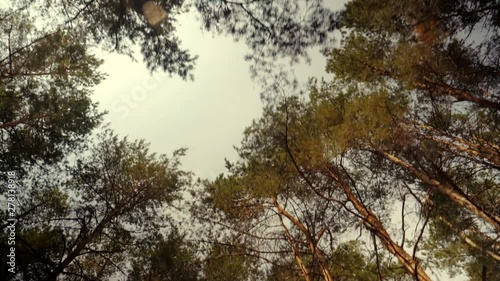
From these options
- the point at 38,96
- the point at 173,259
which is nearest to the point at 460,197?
the point at 173,259

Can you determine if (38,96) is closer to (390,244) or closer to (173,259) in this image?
(173,259)

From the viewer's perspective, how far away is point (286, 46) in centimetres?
540

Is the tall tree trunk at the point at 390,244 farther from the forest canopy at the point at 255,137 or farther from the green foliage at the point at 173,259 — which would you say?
the green foliage at the point at 173,259

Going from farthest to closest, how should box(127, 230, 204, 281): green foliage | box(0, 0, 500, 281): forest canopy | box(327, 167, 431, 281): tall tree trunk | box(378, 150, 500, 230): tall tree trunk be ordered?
box(127, 230, 204, 281): green foliage, box(0, 0, 500, 281): forest canopy, box(378, 150, 500, 230): tall tree trunk, box(327, 167, 431, 281): tall tree trunk

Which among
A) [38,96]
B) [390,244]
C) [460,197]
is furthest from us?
[38,96]

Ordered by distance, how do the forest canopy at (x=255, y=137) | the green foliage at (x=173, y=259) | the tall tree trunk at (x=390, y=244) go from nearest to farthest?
the tall tree trunk at (x=390, y=244)
the forest canopy at (x=255, y=137)
the green foliage at (x=173, y=259)

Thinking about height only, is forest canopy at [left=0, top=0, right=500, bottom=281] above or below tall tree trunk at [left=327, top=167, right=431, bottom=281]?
above

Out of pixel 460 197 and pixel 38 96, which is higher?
pixel 38 96

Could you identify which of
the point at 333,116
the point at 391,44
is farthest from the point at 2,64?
the point at 391,44

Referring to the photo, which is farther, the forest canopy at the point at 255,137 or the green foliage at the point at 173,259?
the green foliage at the point at 173,259

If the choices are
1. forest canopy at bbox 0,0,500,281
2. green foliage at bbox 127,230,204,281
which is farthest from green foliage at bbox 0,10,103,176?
green foliage at bbox 127,230,204,281

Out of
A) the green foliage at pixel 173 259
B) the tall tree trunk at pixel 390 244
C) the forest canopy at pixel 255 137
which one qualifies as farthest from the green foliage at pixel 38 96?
the tall tree trunk at pixel 390 244

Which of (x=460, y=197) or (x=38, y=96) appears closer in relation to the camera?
(x=460, y=197)

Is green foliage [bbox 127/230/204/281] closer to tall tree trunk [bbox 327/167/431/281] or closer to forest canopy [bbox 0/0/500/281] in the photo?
forest canopy [bbox 0/0/500/281]
